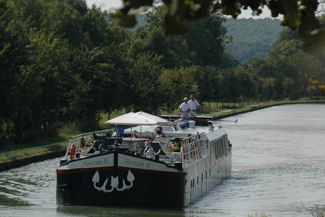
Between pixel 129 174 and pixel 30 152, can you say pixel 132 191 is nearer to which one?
pixel 129 174

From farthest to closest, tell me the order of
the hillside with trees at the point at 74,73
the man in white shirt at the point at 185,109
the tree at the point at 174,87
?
the tree at the point at 174,87
the hillside with trees at the point at 74,73
the man in white shirt at the point at 185,109

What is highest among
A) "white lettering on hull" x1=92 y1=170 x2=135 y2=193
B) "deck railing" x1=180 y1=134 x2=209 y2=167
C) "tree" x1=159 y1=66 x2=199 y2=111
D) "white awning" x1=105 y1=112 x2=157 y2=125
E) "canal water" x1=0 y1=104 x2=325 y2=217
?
"tree" x1=159 y1=66 x2=199 y2=111

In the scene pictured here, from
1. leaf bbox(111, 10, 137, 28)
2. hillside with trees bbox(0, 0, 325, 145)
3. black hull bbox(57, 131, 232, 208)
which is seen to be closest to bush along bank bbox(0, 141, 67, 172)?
hillside with trees bbox(0, 0, 325, 145)

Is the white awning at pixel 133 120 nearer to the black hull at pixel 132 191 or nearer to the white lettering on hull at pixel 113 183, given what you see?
the black hull at pixel 132 191

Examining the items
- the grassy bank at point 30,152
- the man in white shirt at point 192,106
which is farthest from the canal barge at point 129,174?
the grassy bank at point 30,152

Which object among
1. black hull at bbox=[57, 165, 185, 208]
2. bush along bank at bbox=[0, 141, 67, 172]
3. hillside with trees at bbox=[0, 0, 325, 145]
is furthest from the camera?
hillside with trees at bbox=[0, 0, 325, 145]

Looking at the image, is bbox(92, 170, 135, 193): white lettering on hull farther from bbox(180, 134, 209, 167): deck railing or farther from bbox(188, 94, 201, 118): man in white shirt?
bbox(188, 94, 201, 118): man in white shirt

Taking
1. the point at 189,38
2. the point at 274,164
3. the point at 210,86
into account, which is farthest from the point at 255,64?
the point at 274,164

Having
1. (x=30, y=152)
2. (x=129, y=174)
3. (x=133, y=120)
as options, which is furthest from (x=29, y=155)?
(x=129, y=174)

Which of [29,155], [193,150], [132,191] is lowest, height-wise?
[29,155]

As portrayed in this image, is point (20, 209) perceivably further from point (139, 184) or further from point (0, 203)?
point (139, 184)

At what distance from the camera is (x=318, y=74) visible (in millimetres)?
180375

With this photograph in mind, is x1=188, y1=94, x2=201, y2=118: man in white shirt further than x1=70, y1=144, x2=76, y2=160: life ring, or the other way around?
x1=188, y1=94, x2=201, y2=118: man in white shirt

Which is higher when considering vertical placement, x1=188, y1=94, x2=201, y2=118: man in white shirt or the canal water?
x1=188, y1=94, x2=201, y2=118: man in white shirt
